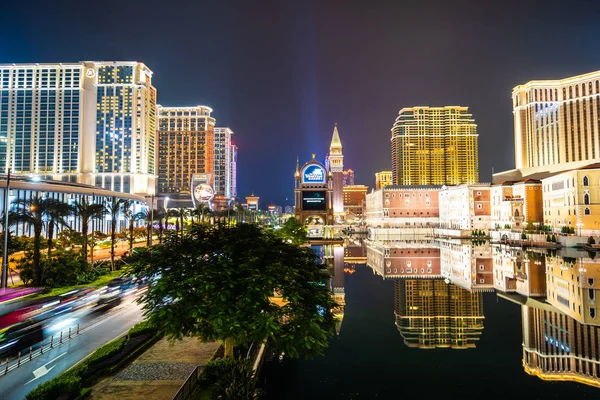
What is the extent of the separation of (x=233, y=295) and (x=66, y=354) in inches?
412

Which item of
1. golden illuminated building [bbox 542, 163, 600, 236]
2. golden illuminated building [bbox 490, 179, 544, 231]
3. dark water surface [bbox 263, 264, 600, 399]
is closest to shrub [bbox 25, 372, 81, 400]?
dark water surface [bbox 263, 264, 600, 399]

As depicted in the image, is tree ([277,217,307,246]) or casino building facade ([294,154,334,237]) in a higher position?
casino building facade ([294,154,334,237])

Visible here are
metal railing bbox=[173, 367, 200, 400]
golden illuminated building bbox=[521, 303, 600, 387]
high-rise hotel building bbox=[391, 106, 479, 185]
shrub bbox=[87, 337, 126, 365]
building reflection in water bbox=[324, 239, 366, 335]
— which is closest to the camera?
metal railing bbox=[173, 367, 200, 400]

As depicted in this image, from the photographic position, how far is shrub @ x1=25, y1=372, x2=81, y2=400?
1179cm

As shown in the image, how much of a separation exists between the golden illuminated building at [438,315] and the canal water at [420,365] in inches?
2.8

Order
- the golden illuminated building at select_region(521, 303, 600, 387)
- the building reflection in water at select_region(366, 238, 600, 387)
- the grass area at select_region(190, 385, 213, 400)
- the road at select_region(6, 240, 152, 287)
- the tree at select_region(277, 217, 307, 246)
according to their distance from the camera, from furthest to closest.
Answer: the tree at select_region(277, 217, 307, 246), the road at select_region(6, 240, 152, 287), the building reflection in water at select_region(366, 238, 600, 387), the golden illuminated building at select_region(521, 303, 600, 387), the grass area at select_region(190, 385, 213, 400)

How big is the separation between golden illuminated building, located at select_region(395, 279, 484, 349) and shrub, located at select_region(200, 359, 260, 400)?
474 inches

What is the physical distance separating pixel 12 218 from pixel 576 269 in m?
59.0

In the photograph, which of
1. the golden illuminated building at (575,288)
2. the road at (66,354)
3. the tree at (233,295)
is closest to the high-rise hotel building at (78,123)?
the road at (66,354)

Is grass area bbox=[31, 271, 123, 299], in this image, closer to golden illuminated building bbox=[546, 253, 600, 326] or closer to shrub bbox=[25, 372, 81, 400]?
shrub bbox=[25, 372, 81, 400]

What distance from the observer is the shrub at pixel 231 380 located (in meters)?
12.1

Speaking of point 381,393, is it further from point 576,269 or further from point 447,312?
point 576,269

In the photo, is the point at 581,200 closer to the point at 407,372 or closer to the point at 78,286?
the point at 407,372

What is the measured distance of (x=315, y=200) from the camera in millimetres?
103625
